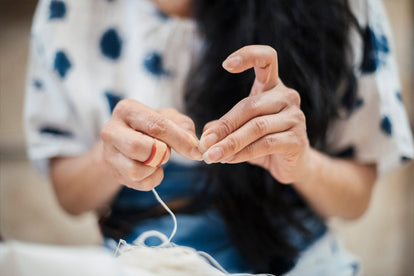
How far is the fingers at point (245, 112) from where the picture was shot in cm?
27

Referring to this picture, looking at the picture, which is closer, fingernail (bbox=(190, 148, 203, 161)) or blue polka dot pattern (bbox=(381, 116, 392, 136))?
fingernail (bbox=(190, 148, 203, 161))

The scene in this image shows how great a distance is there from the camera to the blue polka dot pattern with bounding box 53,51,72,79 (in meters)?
0.46

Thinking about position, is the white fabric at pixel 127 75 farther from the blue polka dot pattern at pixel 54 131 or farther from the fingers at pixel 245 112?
the fingers at pixel 245 112

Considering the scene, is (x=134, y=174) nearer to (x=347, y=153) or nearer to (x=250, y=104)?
(x=250, y=104)

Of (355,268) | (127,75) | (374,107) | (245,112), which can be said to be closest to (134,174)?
(245,112)

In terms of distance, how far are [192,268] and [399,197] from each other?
0.63 m

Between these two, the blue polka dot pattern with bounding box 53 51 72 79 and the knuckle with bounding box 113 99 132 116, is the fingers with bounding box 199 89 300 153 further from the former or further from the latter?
the blue polka dot pattern with bounding box 53 51 72 79

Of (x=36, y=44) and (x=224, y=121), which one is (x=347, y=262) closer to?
(x=224, y=121)

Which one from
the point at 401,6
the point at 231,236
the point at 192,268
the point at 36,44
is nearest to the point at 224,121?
the point at 192,268

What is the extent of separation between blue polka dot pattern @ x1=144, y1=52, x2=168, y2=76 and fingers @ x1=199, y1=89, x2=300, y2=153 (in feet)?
0.59

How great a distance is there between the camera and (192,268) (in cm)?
31

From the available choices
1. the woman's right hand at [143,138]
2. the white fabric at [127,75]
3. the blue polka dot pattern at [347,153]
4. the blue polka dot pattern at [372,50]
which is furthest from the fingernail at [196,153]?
the blue polka dot pattern at [347,153]

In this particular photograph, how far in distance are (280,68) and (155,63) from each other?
194 mm

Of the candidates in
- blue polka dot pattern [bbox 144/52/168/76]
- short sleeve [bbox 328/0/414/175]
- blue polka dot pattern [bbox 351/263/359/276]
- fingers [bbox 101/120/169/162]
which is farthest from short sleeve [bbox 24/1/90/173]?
blue polka dot pattern [bbox 351/263/359/276]
